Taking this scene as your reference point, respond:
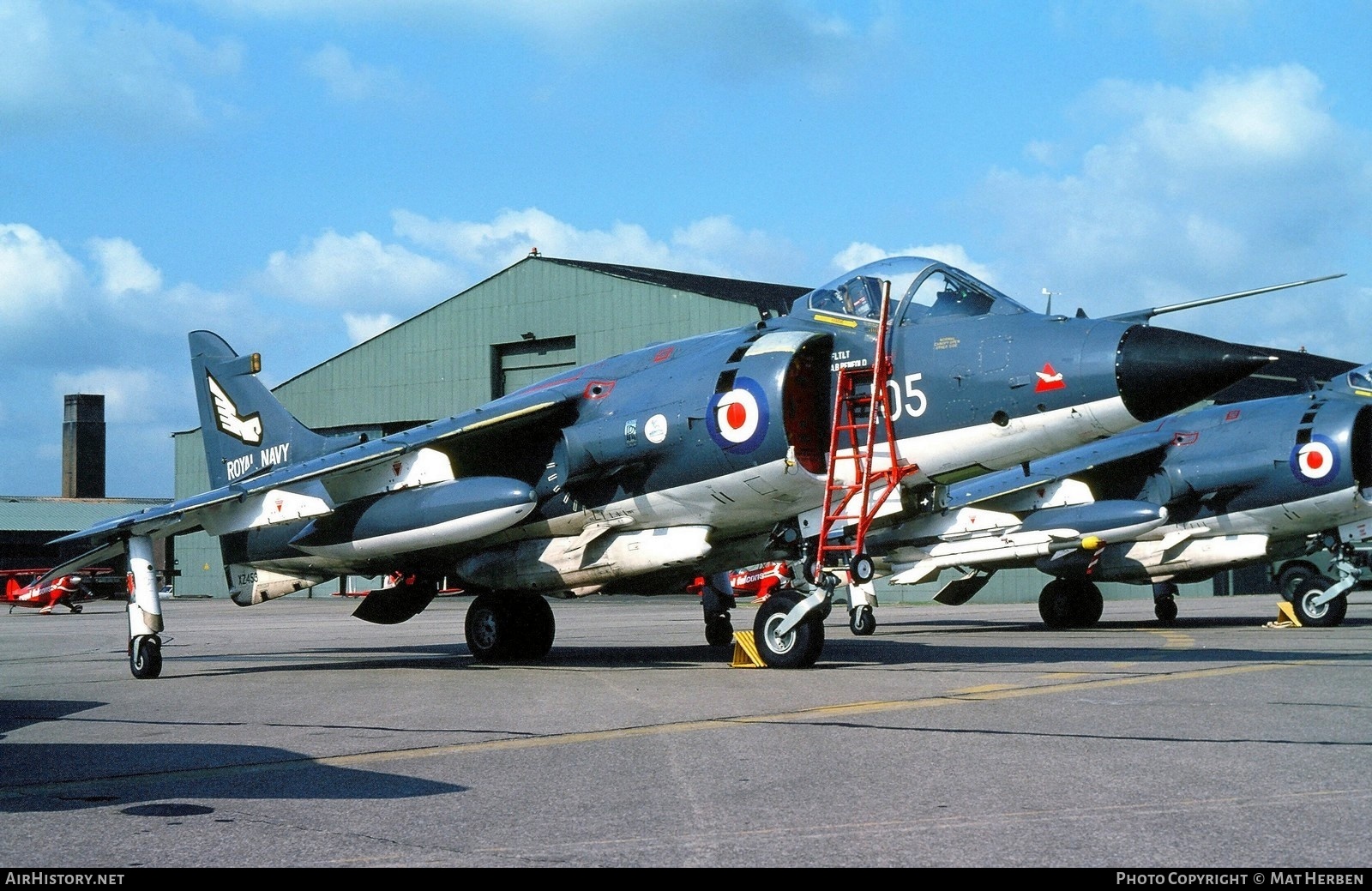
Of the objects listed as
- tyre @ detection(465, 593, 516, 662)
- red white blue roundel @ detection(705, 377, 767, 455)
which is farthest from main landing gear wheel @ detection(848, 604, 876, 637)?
red white blue roundel @ detection(705, 377, 767, 455)

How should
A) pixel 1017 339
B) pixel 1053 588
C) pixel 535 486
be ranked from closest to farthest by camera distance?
1. pixel 1017 339
2. pixel 535 486
3. pixel 1053 588

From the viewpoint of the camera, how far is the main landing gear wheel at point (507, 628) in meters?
14.6

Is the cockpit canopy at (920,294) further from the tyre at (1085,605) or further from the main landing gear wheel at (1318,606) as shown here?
the tyre at (1085,605)

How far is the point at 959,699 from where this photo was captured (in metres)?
9.06

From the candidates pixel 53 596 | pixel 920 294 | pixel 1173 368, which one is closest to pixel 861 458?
pixel 920 294

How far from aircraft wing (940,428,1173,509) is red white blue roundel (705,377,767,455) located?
8847 mm

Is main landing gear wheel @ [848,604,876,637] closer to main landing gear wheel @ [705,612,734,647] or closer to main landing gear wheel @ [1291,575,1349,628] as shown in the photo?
main landing gear wheel @ [705,612,734,647]

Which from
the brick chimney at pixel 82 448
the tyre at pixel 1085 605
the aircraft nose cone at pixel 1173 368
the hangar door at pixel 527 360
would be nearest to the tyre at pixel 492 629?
the aircraft nose cone at pixel 1173 368

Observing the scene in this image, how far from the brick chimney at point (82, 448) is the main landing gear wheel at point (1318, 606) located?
205ft

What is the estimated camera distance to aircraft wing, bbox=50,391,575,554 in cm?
1268

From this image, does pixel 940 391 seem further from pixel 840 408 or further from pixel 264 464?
pixel 264 464

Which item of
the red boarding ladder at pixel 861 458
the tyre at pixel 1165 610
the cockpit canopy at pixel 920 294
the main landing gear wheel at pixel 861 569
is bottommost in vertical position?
the tyre at pixel 1165 610

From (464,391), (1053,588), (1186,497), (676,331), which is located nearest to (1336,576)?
(1186,497)

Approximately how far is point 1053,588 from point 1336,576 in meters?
4.34
